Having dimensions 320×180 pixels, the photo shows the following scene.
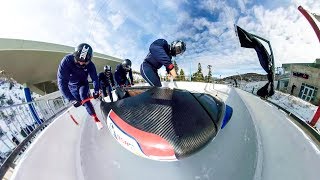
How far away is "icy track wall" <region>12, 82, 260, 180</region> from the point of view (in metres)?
1.92

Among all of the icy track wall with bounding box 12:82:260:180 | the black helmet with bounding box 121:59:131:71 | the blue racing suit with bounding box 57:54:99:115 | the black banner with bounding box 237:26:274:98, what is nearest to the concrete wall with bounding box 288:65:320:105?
the black banner with bounding box 237:26:274:98

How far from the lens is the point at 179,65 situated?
13.5 feet

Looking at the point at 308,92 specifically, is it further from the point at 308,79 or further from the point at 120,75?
the point at 120,75

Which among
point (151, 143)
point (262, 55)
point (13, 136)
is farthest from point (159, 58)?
point (13, 136)

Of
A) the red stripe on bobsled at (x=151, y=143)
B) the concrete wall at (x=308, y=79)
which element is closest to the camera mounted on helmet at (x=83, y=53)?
the red stripe on bobsled at (x=151, y=143)

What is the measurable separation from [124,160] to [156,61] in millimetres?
1807

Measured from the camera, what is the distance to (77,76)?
3467 mm

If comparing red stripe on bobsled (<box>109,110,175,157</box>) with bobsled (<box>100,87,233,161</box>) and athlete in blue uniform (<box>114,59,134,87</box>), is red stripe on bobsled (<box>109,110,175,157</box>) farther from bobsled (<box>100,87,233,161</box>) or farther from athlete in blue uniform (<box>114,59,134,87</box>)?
athlete in blue uniform (<box>114,59,134,87</box>)

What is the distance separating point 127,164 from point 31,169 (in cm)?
85

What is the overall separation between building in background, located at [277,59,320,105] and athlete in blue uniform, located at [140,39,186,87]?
1436cm

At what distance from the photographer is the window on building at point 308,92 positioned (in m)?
15.0

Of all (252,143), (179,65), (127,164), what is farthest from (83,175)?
(179,65)

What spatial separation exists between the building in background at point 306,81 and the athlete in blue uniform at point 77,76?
15189 mm

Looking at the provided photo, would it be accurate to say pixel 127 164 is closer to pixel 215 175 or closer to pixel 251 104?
pixel 215 175
